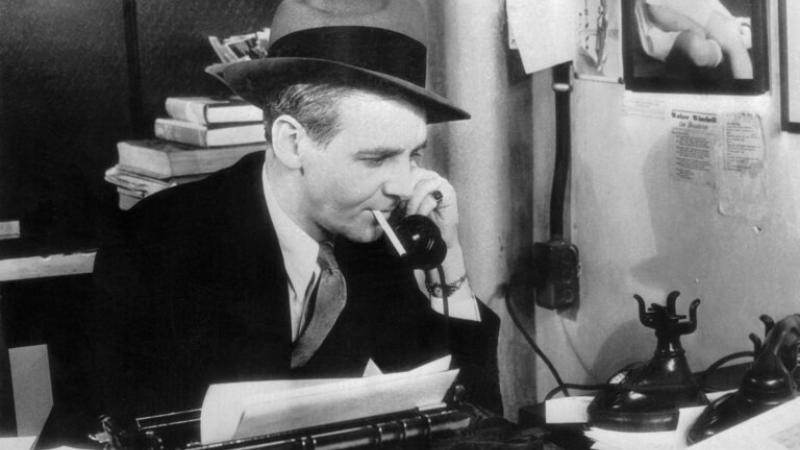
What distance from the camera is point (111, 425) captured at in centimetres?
92

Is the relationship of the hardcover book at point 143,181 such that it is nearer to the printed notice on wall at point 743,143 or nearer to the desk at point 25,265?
the desk at point 25,265

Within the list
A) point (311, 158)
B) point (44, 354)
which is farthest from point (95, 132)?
point (311, 158)

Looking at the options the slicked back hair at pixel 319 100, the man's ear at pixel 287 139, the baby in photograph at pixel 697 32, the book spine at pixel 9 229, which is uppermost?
the baby in photograph at pixel 697 32

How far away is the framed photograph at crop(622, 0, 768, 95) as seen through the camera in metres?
1.38

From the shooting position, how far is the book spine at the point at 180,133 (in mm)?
1733

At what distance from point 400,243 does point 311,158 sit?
185mm

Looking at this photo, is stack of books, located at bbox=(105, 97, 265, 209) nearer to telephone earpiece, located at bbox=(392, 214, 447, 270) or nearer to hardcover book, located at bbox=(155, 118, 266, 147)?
hardcover book, located at bbox=(155, 118, 266, 147)

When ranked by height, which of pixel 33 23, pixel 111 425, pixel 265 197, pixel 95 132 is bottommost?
pixel 111 425

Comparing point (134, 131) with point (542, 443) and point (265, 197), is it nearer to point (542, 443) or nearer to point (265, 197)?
point (265, 197)

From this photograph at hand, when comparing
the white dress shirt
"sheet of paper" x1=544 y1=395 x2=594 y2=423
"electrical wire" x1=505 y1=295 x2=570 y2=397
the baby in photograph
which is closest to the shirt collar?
the white dress shirt

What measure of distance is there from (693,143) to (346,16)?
0.62m

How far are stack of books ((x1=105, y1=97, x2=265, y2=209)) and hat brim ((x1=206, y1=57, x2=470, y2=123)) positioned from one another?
351 millimetres

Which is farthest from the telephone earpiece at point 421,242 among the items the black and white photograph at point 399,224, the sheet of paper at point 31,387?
the sheet of paper at point 31,387

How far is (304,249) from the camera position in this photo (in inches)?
56.9
